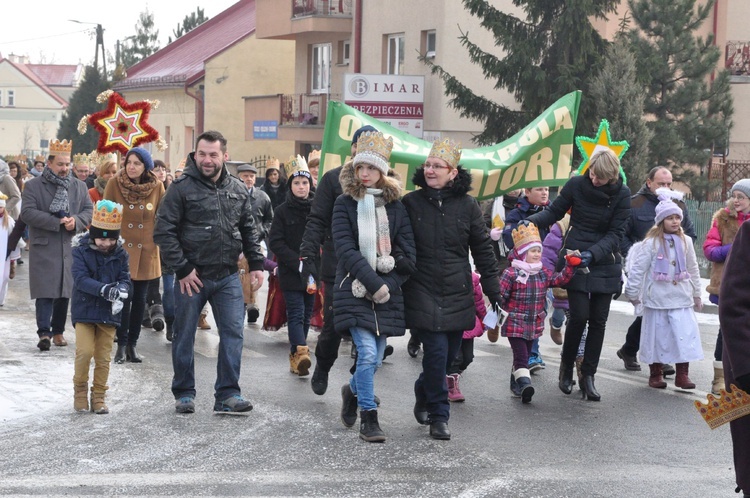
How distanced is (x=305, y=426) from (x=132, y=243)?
13.3ft

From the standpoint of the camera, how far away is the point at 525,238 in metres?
9.79

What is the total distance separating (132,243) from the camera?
11789 millimetres

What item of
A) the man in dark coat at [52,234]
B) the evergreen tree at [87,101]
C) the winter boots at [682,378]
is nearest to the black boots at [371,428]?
the winter boots at [682,378]

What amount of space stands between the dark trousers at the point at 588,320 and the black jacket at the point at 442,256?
165 cm

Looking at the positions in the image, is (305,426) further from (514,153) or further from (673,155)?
(673,155)

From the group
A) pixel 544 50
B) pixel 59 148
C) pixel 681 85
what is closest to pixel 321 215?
pixel 59 148

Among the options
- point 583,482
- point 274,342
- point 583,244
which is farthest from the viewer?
point 274,342

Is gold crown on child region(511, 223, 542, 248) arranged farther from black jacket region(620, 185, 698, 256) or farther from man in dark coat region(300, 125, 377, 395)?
black jacket region(620, 185, 698, 256)

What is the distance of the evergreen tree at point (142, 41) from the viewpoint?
9269 centimetres

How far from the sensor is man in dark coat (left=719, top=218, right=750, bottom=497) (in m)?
4.79

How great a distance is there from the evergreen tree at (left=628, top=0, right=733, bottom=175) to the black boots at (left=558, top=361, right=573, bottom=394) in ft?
58.7

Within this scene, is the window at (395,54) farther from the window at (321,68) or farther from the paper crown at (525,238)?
the paper crown at (525,238)

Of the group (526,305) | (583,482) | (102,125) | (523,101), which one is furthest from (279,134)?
(583,482)

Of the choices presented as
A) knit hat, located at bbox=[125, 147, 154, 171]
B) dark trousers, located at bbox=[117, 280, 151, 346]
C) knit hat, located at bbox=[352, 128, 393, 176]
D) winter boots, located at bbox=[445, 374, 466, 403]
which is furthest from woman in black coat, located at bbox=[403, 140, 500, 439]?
knit hat, located at bbox=[125, 147, 154, 171]
